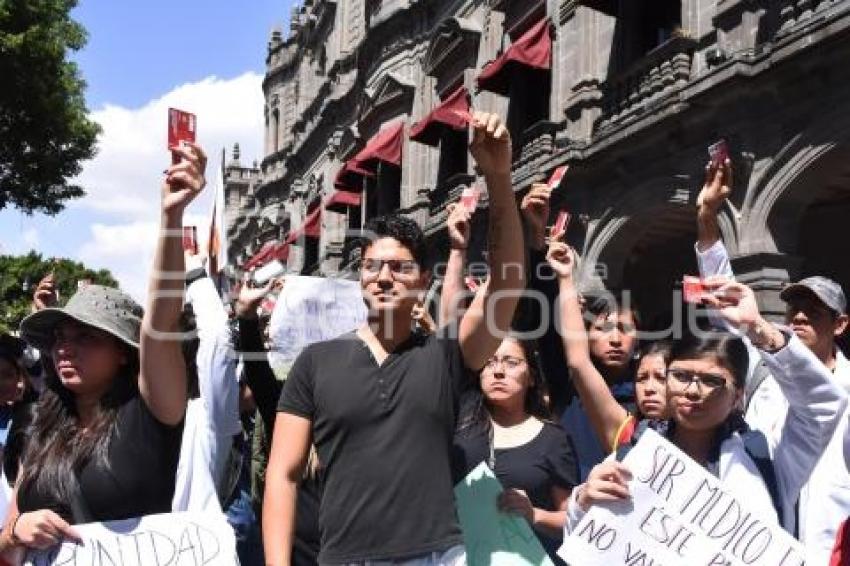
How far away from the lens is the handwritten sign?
99.6 inches

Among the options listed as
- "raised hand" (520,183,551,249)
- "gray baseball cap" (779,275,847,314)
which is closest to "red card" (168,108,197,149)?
"raised hand" (520,183,551,249)

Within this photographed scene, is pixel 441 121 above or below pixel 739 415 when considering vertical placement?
above

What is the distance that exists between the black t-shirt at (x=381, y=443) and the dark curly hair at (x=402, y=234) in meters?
0.29

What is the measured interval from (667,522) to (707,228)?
1.17 m

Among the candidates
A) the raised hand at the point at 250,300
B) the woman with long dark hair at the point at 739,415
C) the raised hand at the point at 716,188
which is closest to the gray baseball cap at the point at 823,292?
the raised hand at the point at 716,188

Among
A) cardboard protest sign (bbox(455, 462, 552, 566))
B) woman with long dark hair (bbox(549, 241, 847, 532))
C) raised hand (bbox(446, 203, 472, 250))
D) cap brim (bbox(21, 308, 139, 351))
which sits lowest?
cardboard protest sign (bbox(455, 462, 552, 566))

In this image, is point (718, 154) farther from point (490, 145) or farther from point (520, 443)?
point (520, 443)

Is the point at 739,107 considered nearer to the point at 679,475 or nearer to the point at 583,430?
the point at 583,430

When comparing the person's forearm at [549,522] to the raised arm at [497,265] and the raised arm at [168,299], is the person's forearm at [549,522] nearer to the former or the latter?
the raised arm at [497,265]

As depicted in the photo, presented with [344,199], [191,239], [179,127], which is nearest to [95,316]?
[179,127]

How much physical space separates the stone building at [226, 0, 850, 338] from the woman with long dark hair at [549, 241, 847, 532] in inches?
94.4

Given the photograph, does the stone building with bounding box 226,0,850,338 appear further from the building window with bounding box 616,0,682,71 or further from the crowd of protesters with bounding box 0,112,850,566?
the crowd of protesters with bounding box 0,112,850,566

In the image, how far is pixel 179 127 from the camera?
2441 mm

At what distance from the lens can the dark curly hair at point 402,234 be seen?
2.78 meters
